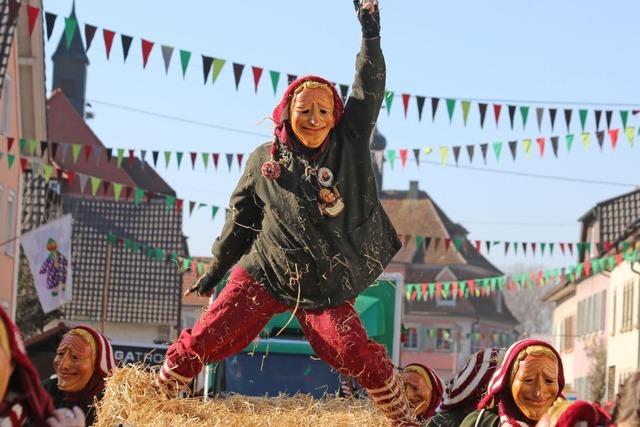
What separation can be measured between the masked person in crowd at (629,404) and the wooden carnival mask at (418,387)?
348cm

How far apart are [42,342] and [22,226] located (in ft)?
58.9

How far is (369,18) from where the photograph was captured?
259 inches

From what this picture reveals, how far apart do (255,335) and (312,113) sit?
38.6 inches

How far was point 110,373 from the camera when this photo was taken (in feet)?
21.7

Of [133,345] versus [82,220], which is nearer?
[133,345]

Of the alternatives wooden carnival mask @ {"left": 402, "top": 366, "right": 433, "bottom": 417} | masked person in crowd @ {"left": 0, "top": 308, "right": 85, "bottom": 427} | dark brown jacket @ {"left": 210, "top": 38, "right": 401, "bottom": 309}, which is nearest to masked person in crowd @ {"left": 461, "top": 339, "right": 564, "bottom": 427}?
dark brown jacket @ {"left": 210, "top": 38, "right": 401, "bottom": 309}

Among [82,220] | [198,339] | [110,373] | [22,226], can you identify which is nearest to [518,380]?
[198,339]

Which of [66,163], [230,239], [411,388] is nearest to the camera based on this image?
[230,239]

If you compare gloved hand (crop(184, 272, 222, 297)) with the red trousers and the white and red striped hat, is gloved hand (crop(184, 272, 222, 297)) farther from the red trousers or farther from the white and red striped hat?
the white and red striped hat

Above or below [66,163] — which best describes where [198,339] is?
below

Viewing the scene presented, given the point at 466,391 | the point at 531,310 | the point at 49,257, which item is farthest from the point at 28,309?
the point at 531,310

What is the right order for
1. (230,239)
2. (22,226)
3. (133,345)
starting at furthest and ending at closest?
1. (22,226)
2. (133,345)
3. (230,239)

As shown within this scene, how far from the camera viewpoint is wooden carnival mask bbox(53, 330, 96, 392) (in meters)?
6.86

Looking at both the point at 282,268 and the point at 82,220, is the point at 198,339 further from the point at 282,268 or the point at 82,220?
the point at 82,220
